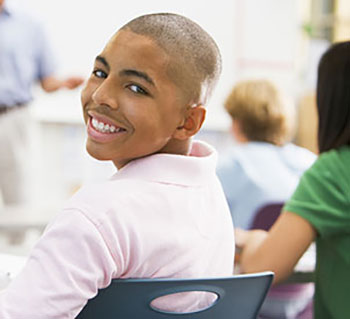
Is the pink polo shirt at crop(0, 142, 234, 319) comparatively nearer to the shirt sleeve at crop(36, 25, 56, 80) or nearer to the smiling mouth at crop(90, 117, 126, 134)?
the smiling mouth at crop(90, 117, 126, 134)

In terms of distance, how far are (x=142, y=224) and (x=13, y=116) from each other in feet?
7.82

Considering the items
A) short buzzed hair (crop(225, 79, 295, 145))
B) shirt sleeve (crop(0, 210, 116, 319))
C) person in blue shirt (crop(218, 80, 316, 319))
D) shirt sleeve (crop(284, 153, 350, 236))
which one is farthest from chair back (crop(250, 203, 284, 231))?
shirt sleeve (crop(0, 210, 116, 319))

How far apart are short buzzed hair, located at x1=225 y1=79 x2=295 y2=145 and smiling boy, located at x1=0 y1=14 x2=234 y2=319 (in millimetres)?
1386

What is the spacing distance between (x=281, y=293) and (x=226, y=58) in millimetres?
1784

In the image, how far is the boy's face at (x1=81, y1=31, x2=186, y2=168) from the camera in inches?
30.6

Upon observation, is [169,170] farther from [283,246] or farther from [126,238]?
[283,246]

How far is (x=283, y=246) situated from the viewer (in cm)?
118

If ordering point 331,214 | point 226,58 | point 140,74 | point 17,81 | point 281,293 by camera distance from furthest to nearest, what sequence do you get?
point 226,58 → point 17,81 → point 281,293 → point 331,214 → point 140,74

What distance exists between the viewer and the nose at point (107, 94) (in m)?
0.79

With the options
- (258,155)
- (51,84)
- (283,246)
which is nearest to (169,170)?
(283,246)

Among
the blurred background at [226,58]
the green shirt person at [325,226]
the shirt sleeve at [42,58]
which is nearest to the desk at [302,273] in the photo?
the green shirt person at [325,226]

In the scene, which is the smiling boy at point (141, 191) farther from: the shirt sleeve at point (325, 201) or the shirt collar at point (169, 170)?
the shirt sleeve at point (325, 201)

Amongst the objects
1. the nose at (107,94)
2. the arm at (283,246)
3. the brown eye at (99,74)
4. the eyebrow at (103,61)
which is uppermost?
the eyebrow at (103,61)

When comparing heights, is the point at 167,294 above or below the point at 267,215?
above
